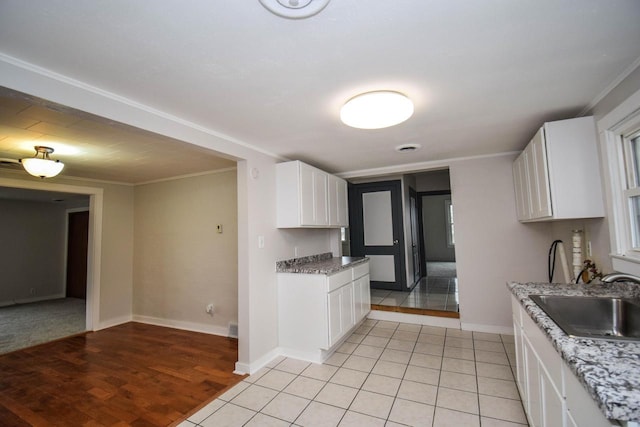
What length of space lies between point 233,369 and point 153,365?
0.90 meters

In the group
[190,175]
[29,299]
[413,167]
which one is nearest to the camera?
[413,167]

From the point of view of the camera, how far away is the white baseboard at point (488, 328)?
3.45 meters

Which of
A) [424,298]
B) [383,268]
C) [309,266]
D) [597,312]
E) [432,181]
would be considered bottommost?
[424,298]


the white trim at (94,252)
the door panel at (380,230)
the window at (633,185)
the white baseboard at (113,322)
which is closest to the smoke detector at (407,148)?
the window at (633,185)

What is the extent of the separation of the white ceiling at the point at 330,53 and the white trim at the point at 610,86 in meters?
0.02

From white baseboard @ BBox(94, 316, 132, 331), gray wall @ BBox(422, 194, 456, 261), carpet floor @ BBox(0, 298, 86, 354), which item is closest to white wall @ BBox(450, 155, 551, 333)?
white baseboard @ BBox(94, 316, 132, 331)

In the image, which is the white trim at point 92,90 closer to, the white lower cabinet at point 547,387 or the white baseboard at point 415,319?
the white lower cabinet at point 547,387

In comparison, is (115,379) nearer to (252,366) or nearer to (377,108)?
(252,366)

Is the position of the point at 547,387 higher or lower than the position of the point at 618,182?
lower

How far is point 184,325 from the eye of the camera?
165 inches

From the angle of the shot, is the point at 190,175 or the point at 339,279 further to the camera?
the point at 190,175

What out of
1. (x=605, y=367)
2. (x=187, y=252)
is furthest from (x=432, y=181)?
(x=605, y=367)

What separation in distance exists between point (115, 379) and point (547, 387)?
11.3ft

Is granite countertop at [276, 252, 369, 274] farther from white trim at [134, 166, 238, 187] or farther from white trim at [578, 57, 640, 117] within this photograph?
white trim at [578, 57, 640, 117]
